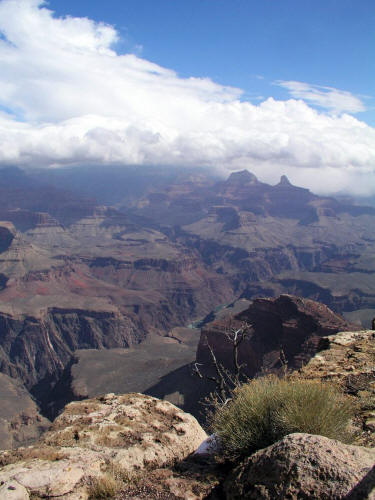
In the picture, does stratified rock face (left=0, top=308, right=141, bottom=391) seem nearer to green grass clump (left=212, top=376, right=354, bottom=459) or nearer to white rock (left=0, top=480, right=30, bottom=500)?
white rock (left=0, top=480, right=30, bottom=500)

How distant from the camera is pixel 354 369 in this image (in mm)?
10906

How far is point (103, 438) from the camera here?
8148 millimetres

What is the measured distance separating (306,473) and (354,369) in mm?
6940

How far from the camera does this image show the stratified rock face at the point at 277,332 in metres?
60.6

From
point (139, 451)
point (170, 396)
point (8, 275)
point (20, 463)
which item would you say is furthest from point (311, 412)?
point (8, 275)

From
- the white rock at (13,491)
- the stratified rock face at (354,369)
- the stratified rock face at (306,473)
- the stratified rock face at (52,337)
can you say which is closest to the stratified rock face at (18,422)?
the stratified rock face at (52,337)

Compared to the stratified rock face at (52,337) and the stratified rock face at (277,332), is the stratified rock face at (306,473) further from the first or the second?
the stratified rock face at (52,337)

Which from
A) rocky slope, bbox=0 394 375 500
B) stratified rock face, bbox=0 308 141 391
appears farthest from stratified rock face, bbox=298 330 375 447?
stratified rock face, bbox=0 308 141 391

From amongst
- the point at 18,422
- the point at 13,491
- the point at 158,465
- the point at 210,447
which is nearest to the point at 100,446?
the point at 158,465

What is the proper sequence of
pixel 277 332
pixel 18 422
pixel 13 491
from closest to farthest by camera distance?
pixel 13 491
pixel 277 332
pixel 18 422

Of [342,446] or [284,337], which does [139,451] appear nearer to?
[342,446]

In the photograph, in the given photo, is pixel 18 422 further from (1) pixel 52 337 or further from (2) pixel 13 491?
(1) pixel 52 337

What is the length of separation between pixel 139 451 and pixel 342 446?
425 centimetres

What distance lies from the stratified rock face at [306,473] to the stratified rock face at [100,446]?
5.21ft
